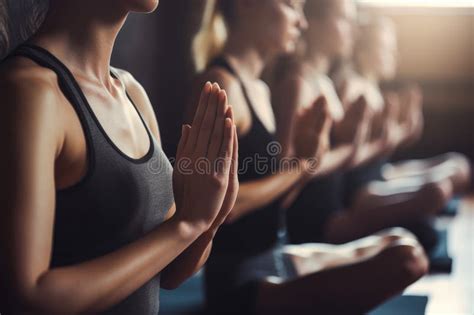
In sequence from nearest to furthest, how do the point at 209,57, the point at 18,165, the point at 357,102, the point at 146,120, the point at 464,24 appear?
the point at 18,165 → the point at 146,120 → the point at 209,57 → the point at 357,102 → the point at 464,24

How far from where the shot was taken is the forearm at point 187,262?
2.11 feet

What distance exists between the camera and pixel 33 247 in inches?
19.5

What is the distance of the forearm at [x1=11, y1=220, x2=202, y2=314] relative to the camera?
0.50 meters

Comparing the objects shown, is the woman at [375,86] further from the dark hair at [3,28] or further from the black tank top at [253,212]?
the dark hair at [3,28]

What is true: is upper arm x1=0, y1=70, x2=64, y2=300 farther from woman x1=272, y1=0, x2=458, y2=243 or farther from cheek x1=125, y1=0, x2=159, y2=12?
woman x1=272, y1=0, x2=458, y2=243

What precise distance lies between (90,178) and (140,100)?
0.14 metres

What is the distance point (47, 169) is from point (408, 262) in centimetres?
60

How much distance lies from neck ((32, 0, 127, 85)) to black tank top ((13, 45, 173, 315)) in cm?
1

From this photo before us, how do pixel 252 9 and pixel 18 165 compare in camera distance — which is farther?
pixel 252 9

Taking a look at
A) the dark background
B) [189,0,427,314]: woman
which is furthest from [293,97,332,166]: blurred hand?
the dark background

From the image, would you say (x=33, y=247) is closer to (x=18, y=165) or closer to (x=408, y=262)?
(x=18, y=165)

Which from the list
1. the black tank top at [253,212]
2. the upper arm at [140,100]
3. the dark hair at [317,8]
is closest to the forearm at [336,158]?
the dark hair at [317,8]

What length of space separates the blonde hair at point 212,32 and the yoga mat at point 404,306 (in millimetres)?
424

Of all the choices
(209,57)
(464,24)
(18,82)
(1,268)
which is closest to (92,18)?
(18,82)
